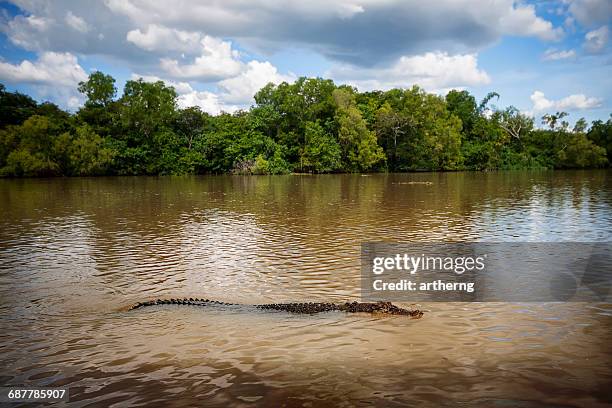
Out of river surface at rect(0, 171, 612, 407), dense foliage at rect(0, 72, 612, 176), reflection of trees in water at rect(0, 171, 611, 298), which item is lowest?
river surface at rect(0, 171, 612, 407)

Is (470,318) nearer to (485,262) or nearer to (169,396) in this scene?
(485,262)

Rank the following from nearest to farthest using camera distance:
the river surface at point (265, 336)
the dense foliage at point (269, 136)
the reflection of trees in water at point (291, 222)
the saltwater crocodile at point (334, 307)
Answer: the river surface at point (265, 336) < the saltwater crocodile at point (334, 307) < the reflection of trees in water at point (291, 222) < the dense foliage at point (269, 136)

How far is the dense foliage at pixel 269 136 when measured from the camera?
7606cm

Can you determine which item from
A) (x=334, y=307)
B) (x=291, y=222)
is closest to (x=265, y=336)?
(x=334, y=307)

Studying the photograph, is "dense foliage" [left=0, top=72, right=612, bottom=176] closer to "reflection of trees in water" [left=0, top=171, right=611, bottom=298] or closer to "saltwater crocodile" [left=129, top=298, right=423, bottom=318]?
"reflection of trees in water" [left=0, top=171, right=611, bottom=298]

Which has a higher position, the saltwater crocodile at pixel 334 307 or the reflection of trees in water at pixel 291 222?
the reflection of trees in water at pixel 291 222

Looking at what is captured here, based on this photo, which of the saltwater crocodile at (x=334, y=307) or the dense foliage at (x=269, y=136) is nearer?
the saltwater crocodile at (x=334, y=307)

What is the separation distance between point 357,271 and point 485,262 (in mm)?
4030

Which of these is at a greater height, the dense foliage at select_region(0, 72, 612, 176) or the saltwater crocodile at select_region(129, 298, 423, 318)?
the dense foliage at select_region(0, 72, 612, 176)

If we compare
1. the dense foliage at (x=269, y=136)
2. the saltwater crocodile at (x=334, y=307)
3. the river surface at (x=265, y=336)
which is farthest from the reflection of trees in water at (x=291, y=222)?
the dense foliage at (x=269, y=136)

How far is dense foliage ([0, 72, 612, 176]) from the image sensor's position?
76.1m

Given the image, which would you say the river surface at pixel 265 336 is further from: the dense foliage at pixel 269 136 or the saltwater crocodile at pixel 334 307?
the dense foliage at pixel 269 136

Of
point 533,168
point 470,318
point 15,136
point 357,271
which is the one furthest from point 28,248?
point 533,168

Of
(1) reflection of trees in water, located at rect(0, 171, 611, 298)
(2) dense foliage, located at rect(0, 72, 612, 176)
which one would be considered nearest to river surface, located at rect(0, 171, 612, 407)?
(1) reflection of trees in water, located at rect(0, 171, 611, 298)
